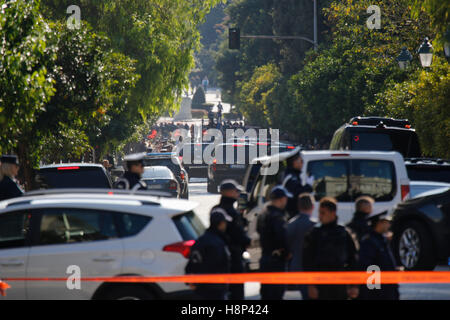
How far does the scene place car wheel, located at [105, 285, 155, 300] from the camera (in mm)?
8508

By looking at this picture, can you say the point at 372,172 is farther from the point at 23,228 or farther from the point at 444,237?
the point at 23,228

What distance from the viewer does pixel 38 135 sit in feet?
59.8

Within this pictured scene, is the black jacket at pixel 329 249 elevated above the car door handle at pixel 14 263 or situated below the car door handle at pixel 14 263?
above

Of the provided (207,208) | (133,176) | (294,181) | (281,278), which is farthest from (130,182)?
(207,208)

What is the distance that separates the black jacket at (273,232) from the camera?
Result: 8711mm

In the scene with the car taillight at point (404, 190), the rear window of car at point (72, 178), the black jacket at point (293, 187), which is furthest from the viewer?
the rear window of car at point (72, 178)

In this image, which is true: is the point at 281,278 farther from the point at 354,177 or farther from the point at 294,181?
the point at 354,177

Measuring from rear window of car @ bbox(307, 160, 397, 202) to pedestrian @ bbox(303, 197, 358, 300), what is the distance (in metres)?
3.42

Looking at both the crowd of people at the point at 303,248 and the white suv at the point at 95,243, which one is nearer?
the crowd of people at the point at 303,248

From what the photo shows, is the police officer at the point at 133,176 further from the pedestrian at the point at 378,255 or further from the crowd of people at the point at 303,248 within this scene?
the pedestrian at the point at 378,255

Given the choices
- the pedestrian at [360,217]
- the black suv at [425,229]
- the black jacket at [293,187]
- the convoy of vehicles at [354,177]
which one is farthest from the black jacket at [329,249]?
the black suv at [425,229]

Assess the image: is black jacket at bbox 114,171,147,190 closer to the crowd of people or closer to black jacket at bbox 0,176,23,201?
black jacket at bbox 0,176,23,201

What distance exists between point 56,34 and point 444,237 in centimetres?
972

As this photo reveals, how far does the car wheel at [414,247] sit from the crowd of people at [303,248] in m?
3.56
